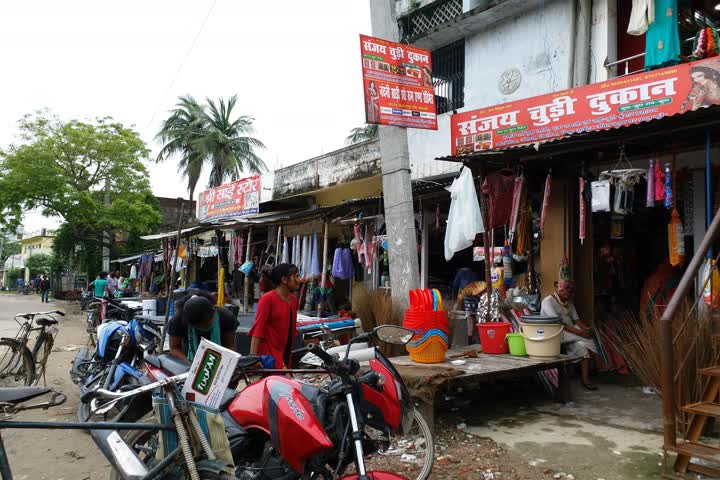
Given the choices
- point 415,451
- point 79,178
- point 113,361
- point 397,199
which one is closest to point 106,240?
point 79,178

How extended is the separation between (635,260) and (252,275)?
9.04m

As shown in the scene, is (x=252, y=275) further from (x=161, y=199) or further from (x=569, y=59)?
(x=161, y=199)

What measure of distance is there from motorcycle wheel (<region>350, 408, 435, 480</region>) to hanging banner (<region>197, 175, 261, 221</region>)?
1163 cm

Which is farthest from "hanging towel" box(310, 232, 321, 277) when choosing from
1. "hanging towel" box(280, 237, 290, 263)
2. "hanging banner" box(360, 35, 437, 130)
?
"hanging banner" box(360, 35, 437, 130)

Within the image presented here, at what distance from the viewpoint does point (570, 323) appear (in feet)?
22.7

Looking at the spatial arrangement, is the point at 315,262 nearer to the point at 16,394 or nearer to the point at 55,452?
the point at 55,452

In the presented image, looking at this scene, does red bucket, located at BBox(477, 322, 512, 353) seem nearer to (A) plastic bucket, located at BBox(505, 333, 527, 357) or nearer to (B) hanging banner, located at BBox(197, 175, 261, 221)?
(A) plastic bucket, located at BBox(505, 333, 527, 357)

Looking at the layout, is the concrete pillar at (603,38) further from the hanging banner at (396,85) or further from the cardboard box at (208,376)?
the cardboard box at (208,376)

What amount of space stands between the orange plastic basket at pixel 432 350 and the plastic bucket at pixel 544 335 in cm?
111

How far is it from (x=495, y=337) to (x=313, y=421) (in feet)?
14.0

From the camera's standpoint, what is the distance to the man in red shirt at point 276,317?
4422 mm

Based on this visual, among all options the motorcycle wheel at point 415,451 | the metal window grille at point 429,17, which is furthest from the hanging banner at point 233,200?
the motorcycle wheel at point 415,451

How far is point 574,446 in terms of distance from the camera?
4562 mm

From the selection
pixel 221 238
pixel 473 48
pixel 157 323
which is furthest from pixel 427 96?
pixel 221 238
